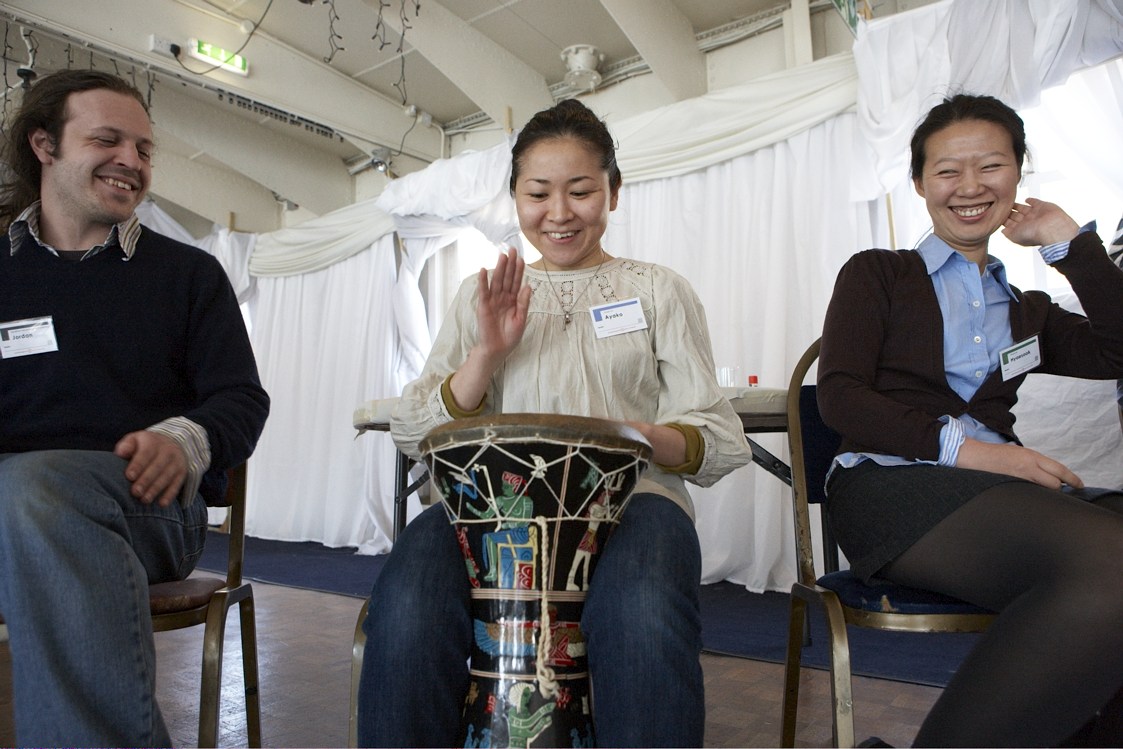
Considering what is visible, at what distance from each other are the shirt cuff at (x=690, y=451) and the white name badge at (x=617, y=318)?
8.3 inches

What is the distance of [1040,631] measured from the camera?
38.6 inches

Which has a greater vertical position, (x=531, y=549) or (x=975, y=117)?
(x=975, y=117)

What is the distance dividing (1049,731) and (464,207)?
4462 mm

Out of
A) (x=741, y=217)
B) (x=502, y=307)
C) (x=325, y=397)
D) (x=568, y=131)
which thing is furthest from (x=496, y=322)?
(x=325, y=397)

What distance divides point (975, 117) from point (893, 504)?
81 cm

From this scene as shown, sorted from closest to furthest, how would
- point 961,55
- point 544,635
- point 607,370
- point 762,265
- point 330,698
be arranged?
1. point 544,635
2. point 607,370
3. point 330,698
4. point 961,55
5. point 762,265

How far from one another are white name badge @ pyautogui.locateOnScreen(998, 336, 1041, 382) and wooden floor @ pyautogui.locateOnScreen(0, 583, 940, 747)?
32.6 inches

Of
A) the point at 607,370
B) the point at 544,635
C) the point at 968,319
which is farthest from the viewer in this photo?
the point at 968,319

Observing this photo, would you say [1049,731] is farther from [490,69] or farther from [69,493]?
[490,69]

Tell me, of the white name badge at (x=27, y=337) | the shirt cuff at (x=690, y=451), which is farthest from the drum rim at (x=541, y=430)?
the white name badge at (x=27, y=337)

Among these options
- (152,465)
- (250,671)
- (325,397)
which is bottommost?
(250,671)

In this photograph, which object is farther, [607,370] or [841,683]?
[607,370]

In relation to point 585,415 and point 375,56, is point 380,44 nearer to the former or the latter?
point 375,56

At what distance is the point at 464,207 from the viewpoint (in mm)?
4984
